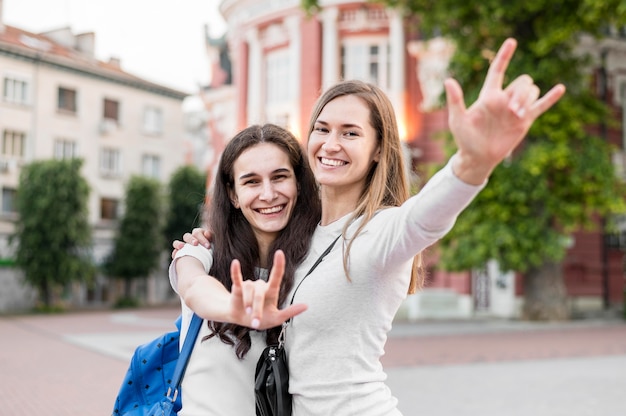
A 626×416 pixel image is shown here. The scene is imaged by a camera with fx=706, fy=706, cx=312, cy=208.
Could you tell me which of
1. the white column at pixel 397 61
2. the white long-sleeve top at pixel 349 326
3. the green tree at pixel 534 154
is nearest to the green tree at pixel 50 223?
the white column at pixel 397 61

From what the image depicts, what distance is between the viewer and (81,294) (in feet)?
113

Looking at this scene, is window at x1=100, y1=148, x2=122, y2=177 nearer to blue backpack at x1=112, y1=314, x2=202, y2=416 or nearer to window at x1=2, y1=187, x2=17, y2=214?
window at x1=2, y1=187, x2=17, y2=214

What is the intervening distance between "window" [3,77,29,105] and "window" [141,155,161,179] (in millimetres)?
7566

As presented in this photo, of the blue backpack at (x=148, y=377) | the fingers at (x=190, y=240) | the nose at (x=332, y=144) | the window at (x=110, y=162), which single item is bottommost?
the blue backpack at (x=148, y=377)

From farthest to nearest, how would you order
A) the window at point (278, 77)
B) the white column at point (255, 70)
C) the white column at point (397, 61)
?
the white column at point (255, 70) < the window at point (278, 77) < the white column at point (397, 61)

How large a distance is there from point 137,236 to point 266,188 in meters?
33.3

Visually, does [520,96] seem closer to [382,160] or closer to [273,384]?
[382,160]

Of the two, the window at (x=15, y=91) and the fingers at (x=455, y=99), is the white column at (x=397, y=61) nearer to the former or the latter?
the window at (x=15, y=91)

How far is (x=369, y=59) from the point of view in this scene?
2298 cm

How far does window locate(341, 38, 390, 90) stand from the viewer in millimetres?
22922

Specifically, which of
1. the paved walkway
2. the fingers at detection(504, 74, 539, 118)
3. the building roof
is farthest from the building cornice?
the fingers at detection(504, 74, 539, 118)

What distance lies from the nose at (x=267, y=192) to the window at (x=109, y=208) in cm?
3620

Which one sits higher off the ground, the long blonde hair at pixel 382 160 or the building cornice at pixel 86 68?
the building cornice at pixel 86 68

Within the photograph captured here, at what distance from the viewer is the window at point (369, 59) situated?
22922mm
